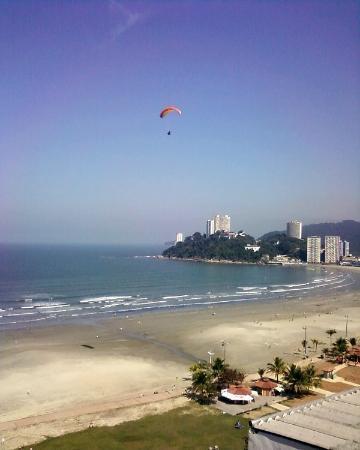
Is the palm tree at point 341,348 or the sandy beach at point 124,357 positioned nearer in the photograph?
the sandy beach at point 124,357

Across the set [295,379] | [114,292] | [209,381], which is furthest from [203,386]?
[114,292]

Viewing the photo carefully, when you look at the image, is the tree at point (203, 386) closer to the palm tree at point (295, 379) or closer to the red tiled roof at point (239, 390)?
the red tiled roof at point (239, 390)

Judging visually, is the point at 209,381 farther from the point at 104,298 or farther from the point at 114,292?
the point at 114,292

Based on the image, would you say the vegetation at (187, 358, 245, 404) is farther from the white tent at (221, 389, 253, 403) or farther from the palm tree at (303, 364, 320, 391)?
the palm tree at (303, 364, 320, 391)

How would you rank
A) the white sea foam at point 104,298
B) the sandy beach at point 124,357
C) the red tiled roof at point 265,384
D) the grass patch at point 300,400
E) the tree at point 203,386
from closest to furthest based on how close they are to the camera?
the sandy beach at point 124,357, the grass patch at point 300,400, the tree at point 203,386, the red tiled roof at point 265,384, the white sea foam at point 104,298

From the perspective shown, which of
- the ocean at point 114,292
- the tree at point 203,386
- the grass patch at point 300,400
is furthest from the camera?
the ocean at point 114,292

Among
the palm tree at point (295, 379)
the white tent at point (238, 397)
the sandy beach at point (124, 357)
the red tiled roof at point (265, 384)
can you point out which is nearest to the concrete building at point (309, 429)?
the white tent at point (238, 397)
